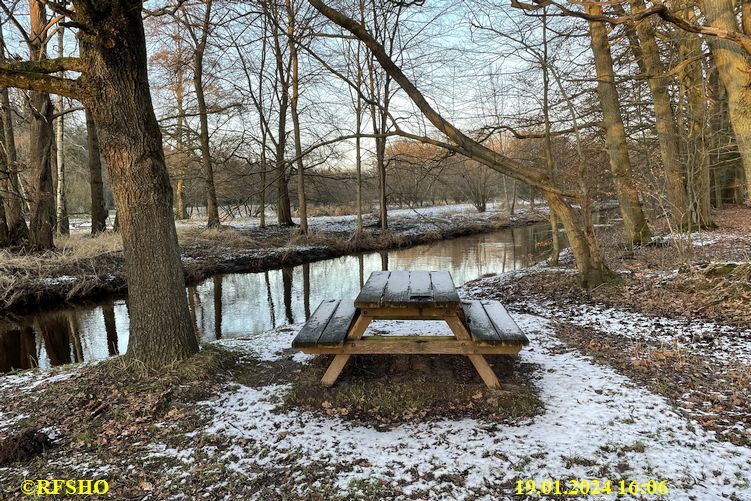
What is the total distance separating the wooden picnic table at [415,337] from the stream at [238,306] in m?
4.56

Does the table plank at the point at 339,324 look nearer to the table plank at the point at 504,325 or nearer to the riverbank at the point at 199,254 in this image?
the table plank at the point at 504,325

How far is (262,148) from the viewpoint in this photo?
21.1m

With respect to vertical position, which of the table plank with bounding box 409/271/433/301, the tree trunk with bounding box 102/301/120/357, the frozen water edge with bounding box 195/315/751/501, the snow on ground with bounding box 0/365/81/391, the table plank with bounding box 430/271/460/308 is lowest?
the tree trunk with bounding box 102/301/120/357

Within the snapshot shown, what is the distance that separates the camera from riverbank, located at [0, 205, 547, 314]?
10344 millimetres

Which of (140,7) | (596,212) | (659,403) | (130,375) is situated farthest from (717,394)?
(596,212)

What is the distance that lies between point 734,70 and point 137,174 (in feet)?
23.5

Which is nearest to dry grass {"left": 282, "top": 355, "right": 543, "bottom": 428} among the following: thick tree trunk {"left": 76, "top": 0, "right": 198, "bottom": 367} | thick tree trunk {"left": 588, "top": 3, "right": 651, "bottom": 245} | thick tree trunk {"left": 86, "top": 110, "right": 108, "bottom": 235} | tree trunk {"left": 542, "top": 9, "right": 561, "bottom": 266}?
thick tree trunk {"left": 76, "top": 0, "right": 198, "bottom": 367}

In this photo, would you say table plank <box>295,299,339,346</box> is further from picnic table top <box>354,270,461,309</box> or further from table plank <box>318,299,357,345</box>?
picnic table top <box>354,270,461,309</box>

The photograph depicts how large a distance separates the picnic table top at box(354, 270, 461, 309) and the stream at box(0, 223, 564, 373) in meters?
4.25

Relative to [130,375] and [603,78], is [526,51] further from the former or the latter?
[130,375]

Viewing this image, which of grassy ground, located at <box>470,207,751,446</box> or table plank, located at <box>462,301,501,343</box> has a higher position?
table plank, located at <box>462,301,501,343</box>

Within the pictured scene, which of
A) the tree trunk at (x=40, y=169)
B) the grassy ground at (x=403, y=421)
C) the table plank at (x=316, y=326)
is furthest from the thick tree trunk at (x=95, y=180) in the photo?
the table plank at (x=316, y=326)

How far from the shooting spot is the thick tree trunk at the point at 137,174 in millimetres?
4117

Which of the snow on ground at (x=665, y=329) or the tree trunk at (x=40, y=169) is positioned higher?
the tree trunk at (x=40, y=169)
